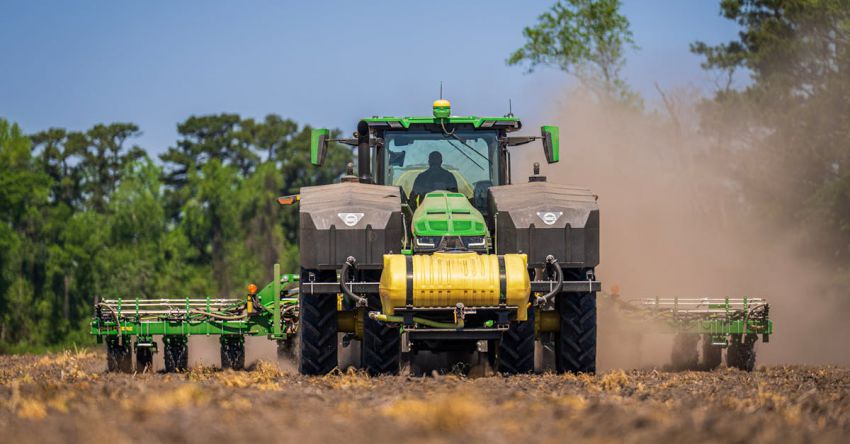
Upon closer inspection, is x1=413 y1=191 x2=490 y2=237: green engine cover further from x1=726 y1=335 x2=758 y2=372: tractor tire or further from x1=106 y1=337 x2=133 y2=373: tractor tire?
x1=106 y1=337 x2=133 y2=373: tractor tire

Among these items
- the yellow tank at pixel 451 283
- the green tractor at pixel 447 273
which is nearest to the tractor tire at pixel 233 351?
the green tractor at pixel 447 273

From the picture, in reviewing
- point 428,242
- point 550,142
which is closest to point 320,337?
point 428,242

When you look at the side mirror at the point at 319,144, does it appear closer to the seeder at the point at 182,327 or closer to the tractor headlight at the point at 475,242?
the tractor headlight at the point at 475,242

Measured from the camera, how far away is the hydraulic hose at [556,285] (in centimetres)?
1558

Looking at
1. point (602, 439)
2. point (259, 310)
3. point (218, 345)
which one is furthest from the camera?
point (218, 345)

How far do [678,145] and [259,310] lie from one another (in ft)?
103

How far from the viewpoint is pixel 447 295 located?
14.9 meters

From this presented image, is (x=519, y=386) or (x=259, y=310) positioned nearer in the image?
(x=519, y=386)

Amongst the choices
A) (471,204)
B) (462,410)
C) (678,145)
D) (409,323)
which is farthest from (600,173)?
(462,410)

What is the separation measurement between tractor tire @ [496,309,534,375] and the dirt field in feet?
5.55

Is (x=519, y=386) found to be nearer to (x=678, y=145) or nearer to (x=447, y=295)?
(x=447, y=295)

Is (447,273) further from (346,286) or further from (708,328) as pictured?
(708,328)

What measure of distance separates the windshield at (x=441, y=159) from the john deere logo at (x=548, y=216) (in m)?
1.71

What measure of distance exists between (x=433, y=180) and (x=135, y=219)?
52686 mm
